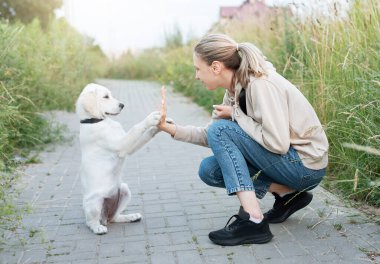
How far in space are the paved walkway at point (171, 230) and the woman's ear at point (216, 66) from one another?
1237mm

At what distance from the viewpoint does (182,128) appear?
164 inches

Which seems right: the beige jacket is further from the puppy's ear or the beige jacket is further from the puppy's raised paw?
the puppy's raised paw

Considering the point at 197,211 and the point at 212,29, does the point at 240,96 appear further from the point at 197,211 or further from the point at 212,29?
the point at 212,29

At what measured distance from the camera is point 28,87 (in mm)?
7625

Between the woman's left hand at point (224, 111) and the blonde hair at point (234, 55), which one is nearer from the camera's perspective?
the blonde hair at point (234, 55)

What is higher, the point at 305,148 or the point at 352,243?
the point at 305,148

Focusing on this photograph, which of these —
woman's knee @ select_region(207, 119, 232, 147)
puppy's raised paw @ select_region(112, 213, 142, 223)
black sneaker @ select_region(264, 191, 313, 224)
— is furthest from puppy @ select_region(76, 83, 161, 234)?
black sneaker @ select_region(264, 191, 313, 224)

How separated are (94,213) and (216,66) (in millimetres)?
1457

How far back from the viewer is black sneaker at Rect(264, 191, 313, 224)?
13.8ft

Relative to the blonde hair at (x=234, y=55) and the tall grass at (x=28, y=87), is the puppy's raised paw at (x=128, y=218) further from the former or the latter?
the blonde hair at (x=234, y=55)

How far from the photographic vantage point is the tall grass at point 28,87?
508 cm

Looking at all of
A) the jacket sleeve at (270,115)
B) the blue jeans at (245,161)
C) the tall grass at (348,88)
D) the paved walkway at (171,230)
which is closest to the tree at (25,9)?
the tall grass at (348,88)

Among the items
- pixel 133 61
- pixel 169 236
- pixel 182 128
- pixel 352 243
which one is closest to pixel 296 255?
pixel 352 243

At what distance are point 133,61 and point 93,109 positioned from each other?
76.2 feet
